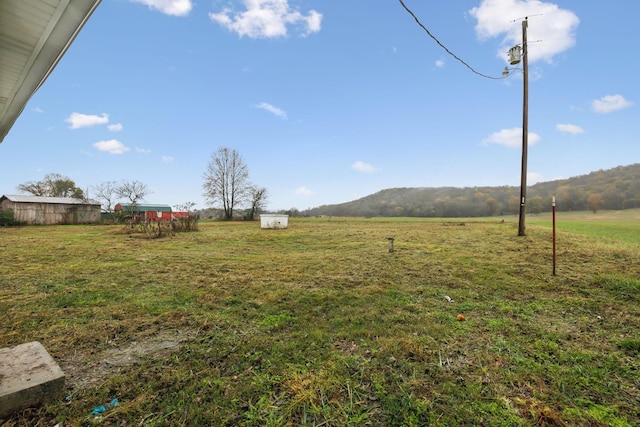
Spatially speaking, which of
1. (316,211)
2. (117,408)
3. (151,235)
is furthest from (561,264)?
(316,211)

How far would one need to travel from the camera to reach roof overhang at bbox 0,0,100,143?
1203 mm

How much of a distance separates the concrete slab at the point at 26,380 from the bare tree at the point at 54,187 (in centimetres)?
4666

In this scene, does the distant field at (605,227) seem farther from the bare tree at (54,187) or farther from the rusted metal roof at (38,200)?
the bare tree at (54,187)

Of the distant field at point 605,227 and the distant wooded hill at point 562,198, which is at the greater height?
the distant wooded hill at point 562,198

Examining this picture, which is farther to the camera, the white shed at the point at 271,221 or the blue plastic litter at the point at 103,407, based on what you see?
the white shed at the point at 271,221

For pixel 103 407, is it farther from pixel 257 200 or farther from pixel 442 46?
pixel 257 200

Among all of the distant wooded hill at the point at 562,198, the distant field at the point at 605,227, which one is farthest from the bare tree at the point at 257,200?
the distant field at the point at 605,227

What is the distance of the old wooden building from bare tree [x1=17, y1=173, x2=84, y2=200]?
12305 mm

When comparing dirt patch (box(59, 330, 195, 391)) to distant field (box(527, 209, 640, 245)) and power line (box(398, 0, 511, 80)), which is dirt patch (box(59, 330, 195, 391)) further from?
distant field (box(527, 209, 640, 245))

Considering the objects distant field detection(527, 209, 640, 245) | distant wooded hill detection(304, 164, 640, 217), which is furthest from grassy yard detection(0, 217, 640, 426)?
distant wooded hill detection(304, 164, 640, 217)

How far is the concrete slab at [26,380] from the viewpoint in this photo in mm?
1922

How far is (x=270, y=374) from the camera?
2443 mm

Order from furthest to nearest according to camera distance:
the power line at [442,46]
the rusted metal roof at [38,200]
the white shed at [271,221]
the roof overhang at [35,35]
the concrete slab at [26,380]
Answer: the rusted metal roof at [38,200], the white shed at [271,221], the power line at [442,46], the concrete slab at [26,380], the roof overhang at [35,35]

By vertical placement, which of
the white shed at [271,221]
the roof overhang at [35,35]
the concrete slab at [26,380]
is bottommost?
the concrete slab at [26,380]
